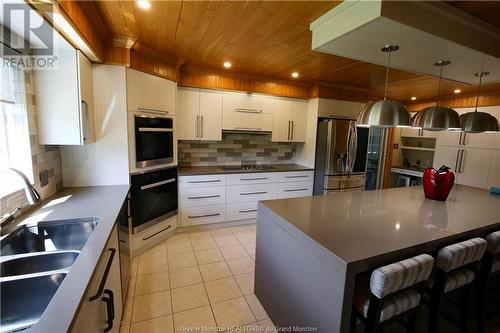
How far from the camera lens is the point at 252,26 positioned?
1.88 m

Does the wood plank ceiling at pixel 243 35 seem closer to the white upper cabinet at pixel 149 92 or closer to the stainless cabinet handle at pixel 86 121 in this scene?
the white upper cabinet at pixel 149 92

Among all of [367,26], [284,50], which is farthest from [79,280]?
[284,50]

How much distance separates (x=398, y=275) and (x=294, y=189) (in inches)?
106

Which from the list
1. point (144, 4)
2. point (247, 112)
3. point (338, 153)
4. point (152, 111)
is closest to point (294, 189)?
point (338, 153)

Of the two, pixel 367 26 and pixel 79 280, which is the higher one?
pixel 367 26

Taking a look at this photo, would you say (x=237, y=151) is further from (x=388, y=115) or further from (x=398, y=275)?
(x=398, y=275)

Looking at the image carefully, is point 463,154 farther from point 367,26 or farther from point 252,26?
point 252,26

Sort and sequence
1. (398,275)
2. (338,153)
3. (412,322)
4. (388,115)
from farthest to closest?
(338,153) < (388,115) < (412,322) < (398,275)

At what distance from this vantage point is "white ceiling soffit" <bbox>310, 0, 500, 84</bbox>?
1.29 meters

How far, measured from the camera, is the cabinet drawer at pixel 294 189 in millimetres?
3691

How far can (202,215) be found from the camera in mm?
3262

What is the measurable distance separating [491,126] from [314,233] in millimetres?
2114

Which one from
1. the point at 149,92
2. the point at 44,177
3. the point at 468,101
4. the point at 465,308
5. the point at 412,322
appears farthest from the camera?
the point at 468,101

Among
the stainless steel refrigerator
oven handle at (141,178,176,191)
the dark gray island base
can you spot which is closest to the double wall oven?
oven handle at (141,178,176,191)
